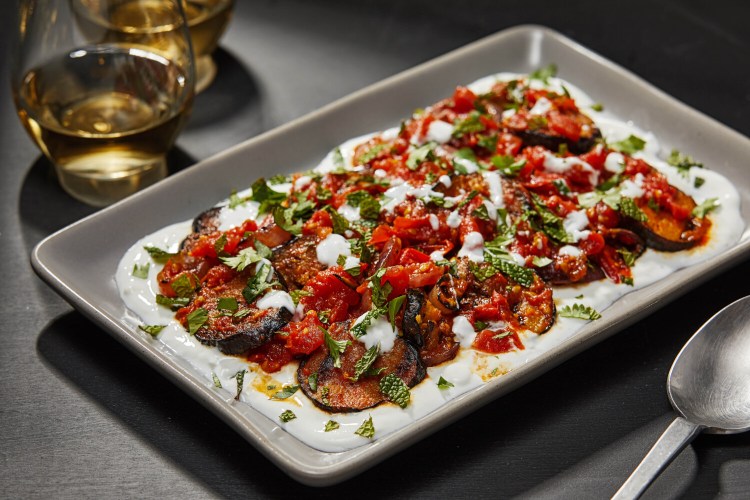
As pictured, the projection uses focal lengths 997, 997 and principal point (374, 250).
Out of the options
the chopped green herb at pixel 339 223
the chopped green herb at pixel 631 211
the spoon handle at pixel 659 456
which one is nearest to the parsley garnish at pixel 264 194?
the chopped green herb at pixel 339 223

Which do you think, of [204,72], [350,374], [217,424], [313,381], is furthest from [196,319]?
[204,72]

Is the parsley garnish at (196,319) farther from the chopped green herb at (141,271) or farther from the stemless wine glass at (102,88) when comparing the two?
the stemless wine glass at (102,88)

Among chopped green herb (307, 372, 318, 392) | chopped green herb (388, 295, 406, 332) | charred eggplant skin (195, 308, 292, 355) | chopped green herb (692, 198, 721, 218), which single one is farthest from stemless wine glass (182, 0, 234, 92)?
chopped green herb (692, 198, 721, 218)

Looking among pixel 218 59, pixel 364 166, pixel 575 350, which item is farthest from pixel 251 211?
pixel 218 59

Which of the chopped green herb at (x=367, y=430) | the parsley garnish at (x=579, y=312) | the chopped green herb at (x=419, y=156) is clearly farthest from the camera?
the chopped green herb at (x=419, y=156)

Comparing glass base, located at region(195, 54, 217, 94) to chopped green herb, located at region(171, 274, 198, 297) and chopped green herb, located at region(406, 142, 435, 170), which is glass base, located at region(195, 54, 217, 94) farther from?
chopped green herb, located at region(171, 274, 198, 297)

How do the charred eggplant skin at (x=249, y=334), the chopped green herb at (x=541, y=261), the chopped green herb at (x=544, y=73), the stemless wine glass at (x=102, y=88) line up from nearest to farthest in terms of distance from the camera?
1. the charred eggplant skin at (x=249, y=334)
2. the chopped green herb at (x=541, y=261)
3. the stemless wine glass at (x=102, y=88)
4. the chopped green herb at (x=544, y=73)

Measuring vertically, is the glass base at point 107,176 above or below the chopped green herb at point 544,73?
below
